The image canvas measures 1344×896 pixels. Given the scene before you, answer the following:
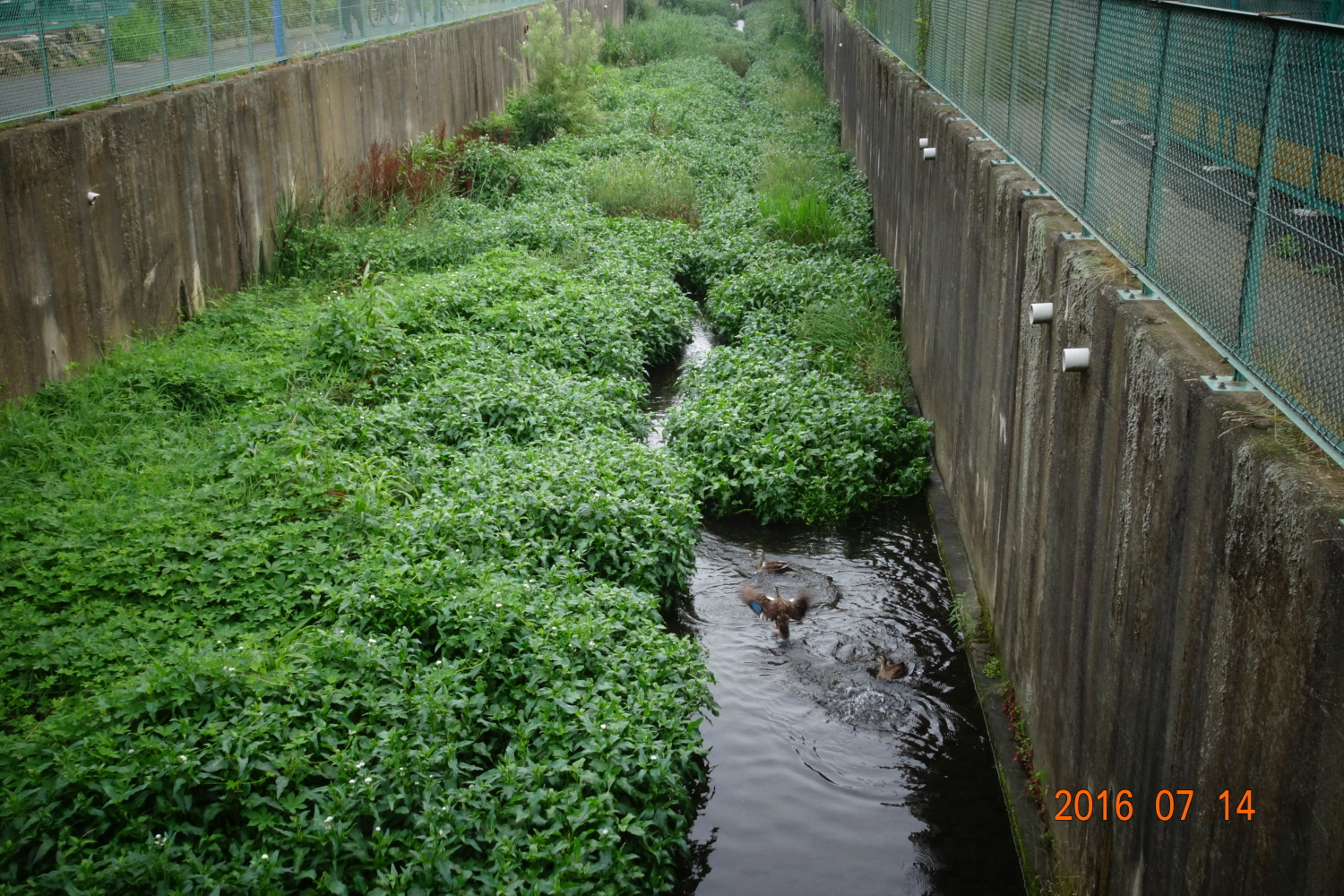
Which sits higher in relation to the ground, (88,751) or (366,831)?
(88,751)

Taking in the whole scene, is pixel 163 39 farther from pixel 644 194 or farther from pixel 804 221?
pixel 804 221

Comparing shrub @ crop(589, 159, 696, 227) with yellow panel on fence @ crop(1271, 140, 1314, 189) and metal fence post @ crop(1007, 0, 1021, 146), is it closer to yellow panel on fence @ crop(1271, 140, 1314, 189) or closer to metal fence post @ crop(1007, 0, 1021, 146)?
metal fence post @ crop(1007, 0, 1021, 146)

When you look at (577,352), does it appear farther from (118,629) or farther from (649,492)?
(118,629)

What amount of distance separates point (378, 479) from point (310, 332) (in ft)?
9.73

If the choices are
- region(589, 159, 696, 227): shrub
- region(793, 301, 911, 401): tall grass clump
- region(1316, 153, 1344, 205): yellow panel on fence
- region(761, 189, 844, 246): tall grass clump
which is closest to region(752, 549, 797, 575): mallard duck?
region(793, 301, 911, 401): tall grass clump

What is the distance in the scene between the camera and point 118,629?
5301 millimetres

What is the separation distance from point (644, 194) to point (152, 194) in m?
6.91

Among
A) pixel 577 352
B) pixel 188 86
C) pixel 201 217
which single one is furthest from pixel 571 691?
pixel 188 86

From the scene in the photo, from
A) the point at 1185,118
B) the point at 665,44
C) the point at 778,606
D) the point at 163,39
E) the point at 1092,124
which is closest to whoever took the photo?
the point at 1185,118

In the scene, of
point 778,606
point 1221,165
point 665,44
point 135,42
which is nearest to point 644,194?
point 135,42

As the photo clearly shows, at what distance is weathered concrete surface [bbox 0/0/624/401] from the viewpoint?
7930 millimetres

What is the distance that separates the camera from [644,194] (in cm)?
1509

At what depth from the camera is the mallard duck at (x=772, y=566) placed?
24.2ft

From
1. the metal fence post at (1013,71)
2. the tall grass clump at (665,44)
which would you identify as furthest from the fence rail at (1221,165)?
the tall grass clump at (665,44)
